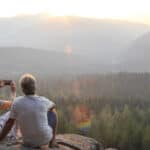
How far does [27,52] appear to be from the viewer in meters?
148

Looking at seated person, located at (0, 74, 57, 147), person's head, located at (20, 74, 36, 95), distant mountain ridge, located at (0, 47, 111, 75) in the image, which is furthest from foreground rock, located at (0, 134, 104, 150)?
distant mountain ridge, located at (0, 47, 111, 75)

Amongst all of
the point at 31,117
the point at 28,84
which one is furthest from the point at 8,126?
the point at 28,84

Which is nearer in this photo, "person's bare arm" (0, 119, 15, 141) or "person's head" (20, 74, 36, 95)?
"person's head" (20, 74, 36, 95)

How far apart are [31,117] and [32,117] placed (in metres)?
0.01

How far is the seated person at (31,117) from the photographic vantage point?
671cm

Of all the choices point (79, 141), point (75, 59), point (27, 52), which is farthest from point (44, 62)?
point (79, 141)

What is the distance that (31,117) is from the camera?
6727 millimetres

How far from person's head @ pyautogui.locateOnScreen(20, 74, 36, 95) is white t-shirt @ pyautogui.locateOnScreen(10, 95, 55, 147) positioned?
0.31 ft

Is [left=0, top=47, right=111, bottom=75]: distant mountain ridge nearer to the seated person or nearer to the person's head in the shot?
the seated person

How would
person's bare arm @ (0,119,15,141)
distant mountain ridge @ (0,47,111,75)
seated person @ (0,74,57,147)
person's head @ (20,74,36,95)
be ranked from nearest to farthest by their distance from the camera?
person's head @ (20,74,36,95) → seated person @ (0,74,57,147) → person's bare arm @ (0,119,15,141) → distant mountain ridge @ (0,47,111,75)

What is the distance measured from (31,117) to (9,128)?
38 cm

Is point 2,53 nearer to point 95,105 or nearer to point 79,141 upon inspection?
point 95,105

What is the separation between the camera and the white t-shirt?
671 centimetres

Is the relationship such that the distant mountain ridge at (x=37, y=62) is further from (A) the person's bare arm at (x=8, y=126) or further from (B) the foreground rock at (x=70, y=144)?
(A) the person's bare arm at (x=8, y=126)
